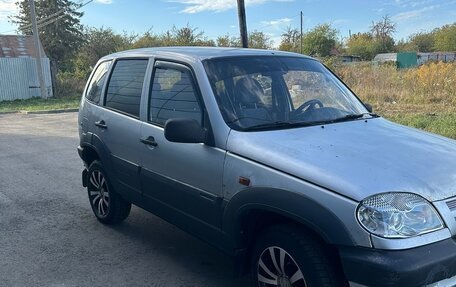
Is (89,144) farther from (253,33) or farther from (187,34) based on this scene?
(253,33)

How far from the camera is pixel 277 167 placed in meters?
2.95

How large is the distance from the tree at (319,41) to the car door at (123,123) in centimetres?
5803

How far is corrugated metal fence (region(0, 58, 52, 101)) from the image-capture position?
25.1m

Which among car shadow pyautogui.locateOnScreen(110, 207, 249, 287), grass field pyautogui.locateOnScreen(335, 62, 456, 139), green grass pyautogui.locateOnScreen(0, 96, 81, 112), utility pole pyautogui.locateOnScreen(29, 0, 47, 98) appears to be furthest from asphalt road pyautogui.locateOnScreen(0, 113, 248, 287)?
utility pole pyautogui.locateOnScreen(29, 0, 47, 98)

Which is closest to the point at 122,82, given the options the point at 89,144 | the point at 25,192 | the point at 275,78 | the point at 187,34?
the point at 89,144

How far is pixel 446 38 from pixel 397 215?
78.3 m

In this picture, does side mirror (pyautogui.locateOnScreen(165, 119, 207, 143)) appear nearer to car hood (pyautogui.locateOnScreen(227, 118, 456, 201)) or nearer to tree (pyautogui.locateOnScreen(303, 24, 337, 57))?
car hood (pyautogui.locateOnScreen(227, 118, 456, 201))

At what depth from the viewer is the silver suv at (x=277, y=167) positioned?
2531 millimetres

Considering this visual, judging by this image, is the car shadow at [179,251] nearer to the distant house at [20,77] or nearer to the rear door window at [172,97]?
the rear door window at [172,97]

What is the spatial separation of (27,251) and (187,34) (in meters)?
33.9

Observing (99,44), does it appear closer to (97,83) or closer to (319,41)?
(319,41)

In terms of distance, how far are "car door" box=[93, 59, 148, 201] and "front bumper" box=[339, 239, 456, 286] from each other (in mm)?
2389

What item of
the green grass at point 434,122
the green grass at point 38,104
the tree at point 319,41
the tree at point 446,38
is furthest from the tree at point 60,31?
the tree at point 446,38

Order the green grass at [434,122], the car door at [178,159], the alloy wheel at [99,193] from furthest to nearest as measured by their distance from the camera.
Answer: the green grass at [434,122]
the alloy wheel at [99,193]
the car door at [178,159]
